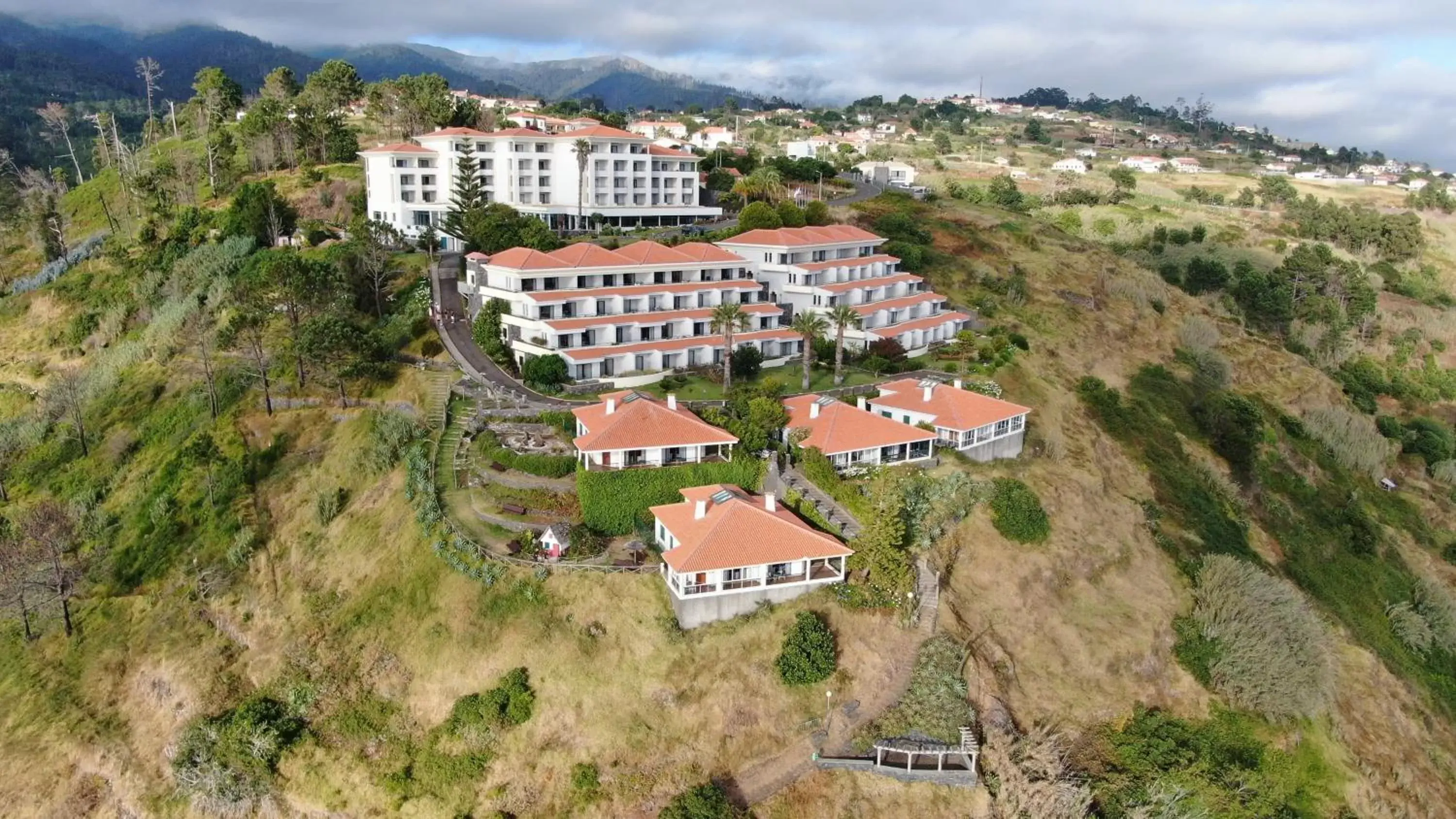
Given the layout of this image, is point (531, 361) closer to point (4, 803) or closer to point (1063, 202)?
point (4, 803)

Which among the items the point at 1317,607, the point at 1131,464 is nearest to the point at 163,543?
the point at 1131,464

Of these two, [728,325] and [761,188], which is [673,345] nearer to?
[728,325]

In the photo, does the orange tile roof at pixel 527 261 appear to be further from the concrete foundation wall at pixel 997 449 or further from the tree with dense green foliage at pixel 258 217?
the concrete foundation wall at pixel 997 449

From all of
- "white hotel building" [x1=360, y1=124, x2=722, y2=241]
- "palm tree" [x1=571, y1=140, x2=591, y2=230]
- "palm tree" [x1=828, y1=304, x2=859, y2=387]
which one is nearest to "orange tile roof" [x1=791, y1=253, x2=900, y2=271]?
"palm tree" [x1=828, y1=304, x2=859, y2=387]

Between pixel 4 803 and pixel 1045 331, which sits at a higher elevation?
pixel 1045 331

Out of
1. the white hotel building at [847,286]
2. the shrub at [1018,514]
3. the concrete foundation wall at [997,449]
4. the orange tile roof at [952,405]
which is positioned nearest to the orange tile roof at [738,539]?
the shrub at [1018,514]
